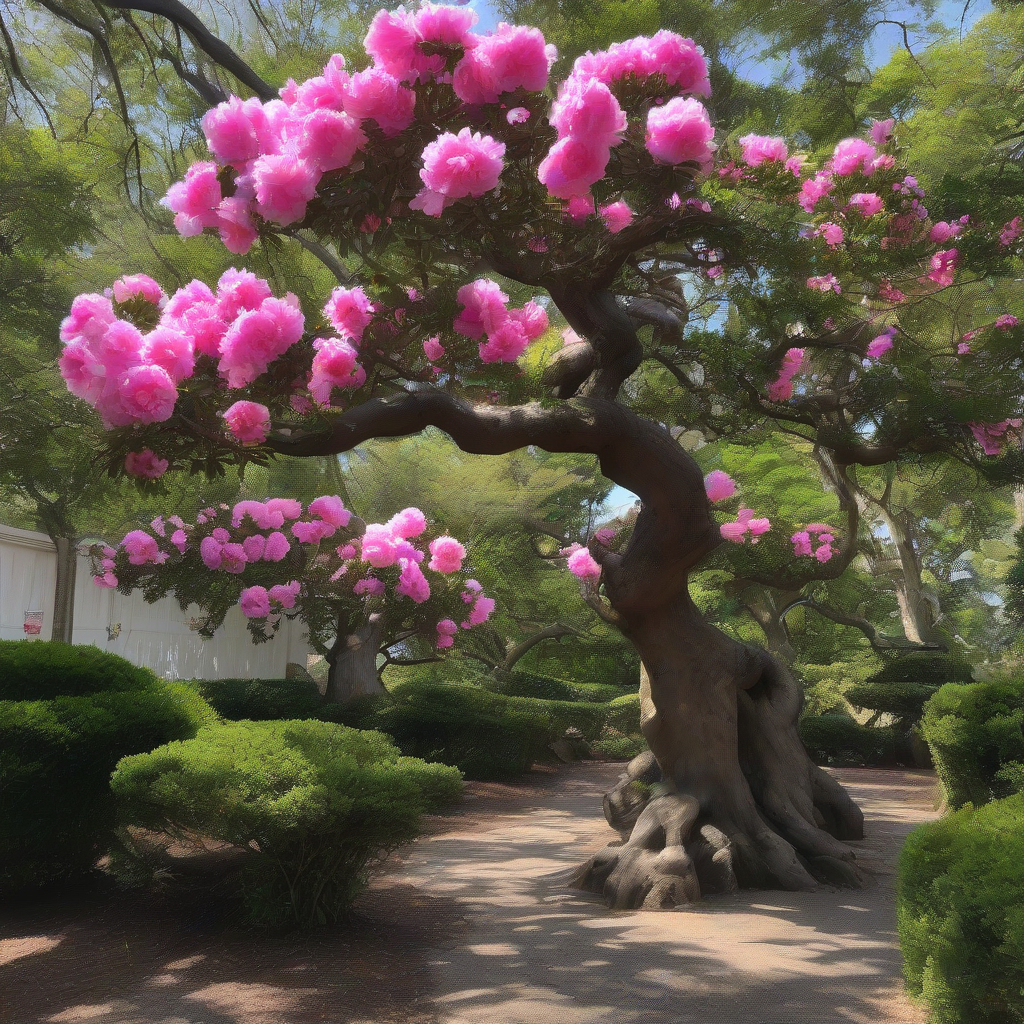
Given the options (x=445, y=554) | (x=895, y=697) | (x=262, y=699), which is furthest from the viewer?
(x=895, y=697)

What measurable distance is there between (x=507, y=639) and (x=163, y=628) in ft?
29.6

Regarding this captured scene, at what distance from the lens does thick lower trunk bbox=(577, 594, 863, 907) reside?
5.78m

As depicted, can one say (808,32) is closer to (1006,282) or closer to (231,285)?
(1006,282)

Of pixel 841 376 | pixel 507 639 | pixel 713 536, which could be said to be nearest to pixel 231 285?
pixel 713 536

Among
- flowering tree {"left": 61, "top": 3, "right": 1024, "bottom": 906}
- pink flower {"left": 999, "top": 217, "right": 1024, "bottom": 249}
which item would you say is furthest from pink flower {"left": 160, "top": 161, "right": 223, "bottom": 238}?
pink flower {"left": 999, "top": 217, "right": 1024, "bottom": 249}

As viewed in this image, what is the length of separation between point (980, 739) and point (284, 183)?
6282 millimetres

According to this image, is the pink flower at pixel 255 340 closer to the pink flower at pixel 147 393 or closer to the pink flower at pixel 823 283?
the pink flower at pixel 147 393

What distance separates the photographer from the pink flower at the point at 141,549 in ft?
35.9

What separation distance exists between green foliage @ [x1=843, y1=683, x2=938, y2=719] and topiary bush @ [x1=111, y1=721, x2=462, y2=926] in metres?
11.8

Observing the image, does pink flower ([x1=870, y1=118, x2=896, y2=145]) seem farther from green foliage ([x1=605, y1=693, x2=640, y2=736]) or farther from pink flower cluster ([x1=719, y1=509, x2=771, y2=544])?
green foliage ([x1=605, y1=693, x2=640, y2=736])

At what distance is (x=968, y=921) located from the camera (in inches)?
96.7

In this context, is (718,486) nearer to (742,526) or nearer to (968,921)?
(742,526)

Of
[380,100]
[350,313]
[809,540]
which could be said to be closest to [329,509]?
[350,313]

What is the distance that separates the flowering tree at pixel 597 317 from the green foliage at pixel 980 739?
0.89 m
